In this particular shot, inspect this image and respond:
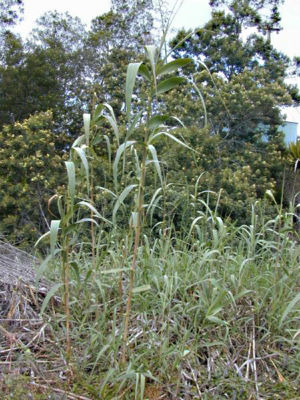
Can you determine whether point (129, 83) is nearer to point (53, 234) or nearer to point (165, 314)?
point (53, 234)

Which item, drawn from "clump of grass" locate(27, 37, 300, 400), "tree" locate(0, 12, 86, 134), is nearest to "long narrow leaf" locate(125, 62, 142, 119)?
"clump of grass" locate(27, 37, 300, 400)

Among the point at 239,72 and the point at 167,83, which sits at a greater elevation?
the point at 239,72

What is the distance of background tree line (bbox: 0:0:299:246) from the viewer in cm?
675

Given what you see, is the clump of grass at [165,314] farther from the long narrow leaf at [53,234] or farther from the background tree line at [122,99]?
the background tree line at [122,99]

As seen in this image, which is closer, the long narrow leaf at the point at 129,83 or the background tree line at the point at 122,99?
the long narrow leaf at the point at 129,83

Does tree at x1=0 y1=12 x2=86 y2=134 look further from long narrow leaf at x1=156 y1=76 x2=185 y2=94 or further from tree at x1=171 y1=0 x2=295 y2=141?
long narrow leaf at x1=156 y1=76 x2=185 y2=94

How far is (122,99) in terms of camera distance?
32.8 ft

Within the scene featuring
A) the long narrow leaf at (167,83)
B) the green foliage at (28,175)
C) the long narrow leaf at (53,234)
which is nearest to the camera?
the long narrow leaf at (53,234)

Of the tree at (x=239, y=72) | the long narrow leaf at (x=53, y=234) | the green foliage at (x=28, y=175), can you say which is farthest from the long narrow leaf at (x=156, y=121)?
the tree at (x=239, y=72)

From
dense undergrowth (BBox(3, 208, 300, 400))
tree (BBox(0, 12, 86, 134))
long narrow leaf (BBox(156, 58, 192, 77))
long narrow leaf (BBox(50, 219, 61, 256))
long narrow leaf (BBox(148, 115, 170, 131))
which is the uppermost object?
A: tree (BBox(0, 12, 86, 134))

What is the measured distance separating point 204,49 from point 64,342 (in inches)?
385

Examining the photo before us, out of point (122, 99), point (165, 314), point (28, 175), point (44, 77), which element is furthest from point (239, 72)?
point (165, 314)

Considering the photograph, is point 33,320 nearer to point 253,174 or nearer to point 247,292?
point 247,292

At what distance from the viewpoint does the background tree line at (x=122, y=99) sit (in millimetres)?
6746
